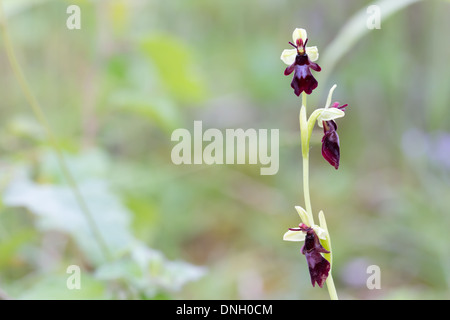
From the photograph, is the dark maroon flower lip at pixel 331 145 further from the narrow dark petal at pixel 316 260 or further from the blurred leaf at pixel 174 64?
the blurred leaf at pixel 174 64

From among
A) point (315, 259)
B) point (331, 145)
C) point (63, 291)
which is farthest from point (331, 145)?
point (63, 291)

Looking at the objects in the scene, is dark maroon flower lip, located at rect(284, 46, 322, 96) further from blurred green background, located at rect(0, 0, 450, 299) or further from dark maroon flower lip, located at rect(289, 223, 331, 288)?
blurred green background, located at rect(0, 0, 450, 299)

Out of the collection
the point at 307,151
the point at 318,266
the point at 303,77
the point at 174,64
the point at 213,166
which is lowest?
the point at 318,266

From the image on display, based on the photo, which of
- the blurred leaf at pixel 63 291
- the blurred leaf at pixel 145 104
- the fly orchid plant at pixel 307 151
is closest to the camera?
the fly orchid plant at pixel 307 151

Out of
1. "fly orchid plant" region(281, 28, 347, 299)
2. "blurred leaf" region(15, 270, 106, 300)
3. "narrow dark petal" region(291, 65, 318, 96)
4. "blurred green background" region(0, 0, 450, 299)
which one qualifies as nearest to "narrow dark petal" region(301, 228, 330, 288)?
"fly orchid plant" region(281, 28, 347, 299)

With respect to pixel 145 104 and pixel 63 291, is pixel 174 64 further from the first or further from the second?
pixel 63 291

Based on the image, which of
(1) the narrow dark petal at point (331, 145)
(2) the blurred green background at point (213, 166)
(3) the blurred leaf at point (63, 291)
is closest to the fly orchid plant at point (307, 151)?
(1) the narrow dark petal at point (331, 145)

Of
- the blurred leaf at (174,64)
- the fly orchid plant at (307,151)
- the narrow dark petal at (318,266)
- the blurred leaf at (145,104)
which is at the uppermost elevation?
the blurred leaf at (174,64)
